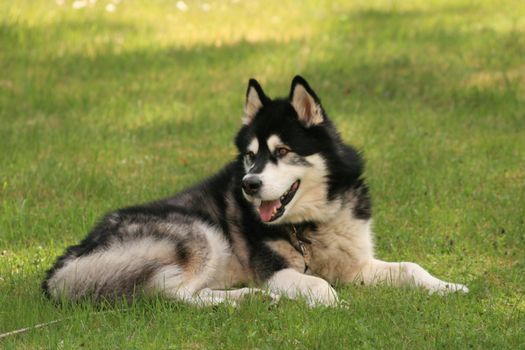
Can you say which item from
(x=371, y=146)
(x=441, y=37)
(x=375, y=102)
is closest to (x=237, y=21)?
(x=441, y=37)

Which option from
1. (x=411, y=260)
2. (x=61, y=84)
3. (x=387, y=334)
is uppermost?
(x=387, y=334)

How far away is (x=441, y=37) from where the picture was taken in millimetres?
12867

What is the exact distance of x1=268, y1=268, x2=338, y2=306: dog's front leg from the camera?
Result: 18.1 ft

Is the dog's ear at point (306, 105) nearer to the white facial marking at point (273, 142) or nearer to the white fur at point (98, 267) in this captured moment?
the white facial marking at point (273, 142)

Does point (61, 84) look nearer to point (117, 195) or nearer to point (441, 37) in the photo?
point (117, 195)

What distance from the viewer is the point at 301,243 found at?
614 centimetres

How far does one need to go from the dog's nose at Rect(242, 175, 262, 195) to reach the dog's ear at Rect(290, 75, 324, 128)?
548 mm

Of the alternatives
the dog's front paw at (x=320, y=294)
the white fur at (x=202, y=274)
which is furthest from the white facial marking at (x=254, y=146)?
the dog's front paw at (x=320, y=294)

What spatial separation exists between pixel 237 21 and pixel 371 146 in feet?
17.7

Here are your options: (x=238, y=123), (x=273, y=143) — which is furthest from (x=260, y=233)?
(x=238, y=123)

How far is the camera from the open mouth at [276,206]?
596 cm

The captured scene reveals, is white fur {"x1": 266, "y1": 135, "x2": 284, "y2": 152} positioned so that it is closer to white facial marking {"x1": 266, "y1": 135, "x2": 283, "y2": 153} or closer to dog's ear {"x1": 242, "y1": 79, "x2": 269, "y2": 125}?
white facial marking {"x1": 266, "y1": 135, "x2": 283, "y2": 153}

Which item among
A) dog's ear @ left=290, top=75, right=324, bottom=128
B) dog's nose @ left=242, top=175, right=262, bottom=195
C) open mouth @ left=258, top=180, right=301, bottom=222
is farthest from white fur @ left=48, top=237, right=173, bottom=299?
dog's ear @ left=290, top=75, right=324, bottom=128

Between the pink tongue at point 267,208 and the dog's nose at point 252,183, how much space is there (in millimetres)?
251
